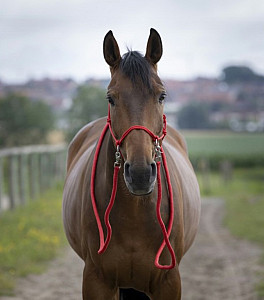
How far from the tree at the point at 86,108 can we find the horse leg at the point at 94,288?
14487 millimetres

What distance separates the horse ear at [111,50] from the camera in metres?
3.21

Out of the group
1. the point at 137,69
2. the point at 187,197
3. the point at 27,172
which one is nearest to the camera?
the point at 137,69

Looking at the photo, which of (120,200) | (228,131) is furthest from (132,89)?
(228,131)

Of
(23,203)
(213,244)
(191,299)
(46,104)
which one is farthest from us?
(46,104)

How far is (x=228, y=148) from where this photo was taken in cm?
3419

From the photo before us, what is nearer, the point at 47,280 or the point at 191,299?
the point at 191,299

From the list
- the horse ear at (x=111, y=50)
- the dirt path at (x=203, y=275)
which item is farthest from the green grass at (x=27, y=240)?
the horse ear at (x=111, y=50)

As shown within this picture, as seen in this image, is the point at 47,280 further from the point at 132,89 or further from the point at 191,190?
the point at 132,89

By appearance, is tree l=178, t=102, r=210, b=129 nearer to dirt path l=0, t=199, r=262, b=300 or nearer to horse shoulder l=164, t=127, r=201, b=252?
dirt path l=0, t=199, r=262, b=300

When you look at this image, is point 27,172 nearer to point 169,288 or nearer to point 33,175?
point 33,175

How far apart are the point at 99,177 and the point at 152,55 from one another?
86cm

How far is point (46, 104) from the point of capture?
20062 mm

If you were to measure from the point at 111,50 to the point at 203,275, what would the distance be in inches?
155

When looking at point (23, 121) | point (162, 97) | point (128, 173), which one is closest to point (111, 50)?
point (162, 97)
